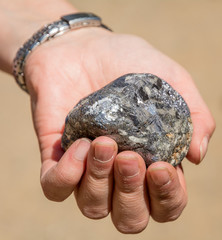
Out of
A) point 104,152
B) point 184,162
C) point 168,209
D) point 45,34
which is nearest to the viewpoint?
point 104,152

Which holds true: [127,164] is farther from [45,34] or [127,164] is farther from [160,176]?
[45,34]

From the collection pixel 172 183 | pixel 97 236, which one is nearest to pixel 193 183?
pixel 97 236

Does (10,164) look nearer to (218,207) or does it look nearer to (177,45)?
(218,207)

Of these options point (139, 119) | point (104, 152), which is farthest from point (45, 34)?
point (104, 152)

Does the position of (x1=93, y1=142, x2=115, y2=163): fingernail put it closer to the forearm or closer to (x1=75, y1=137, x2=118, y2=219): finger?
(x1=75, y1=137, x2=118, y2=219): finger

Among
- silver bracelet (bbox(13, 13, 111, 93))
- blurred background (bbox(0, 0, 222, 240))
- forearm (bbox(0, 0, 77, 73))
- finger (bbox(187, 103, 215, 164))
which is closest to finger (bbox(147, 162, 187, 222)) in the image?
finger (bbox(187, 103, 215, 164))
